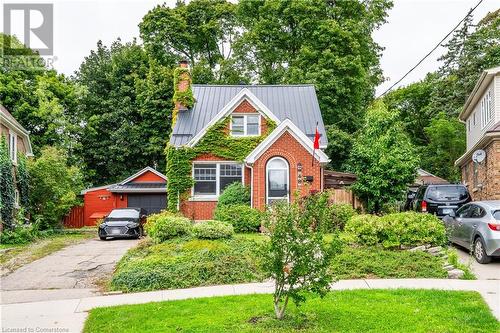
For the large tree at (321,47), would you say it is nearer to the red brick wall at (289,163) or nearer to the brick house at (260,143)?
the brick house at (260,143)

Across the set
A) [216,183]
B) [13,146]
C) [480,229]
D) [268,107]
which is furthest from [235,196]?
[13,146]

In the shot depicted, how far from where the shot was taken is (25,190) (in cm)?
2733

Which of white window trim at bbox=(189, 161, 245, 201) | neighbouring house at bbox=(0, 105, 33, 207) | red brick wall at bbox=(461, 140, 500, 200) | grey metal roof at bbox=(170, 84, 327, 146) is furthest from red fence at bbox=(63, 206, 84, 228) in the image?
red brick wall at bbox=(461, 140, 500, 200)

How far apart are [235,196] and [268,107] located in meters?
6.23

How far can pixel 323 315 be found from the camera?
8.45 meters

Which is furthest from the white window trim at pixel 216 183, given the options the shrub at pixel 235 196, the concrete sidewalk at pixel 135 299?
the concrete sidewalk at pixel 135 299

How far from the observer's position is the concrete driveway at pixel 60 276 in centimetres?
1159

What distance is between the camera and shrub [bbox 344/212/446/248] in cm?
1405

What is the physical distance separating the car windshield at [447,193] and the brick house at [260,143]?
4.69 metres

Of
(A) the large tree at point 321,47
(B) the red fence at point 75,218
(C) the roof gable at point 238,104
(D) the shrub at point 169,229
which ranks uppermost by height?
(A) the large tree at point 321,47

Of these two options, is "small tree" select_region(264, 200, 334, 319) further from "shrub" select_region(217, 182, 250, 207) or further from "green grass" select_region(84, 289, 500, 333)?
"shrub" select_region(217, 182, 250, 207)

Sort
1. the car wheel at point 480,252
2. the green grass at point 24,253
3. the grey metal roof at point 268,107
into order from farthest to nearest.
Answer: the grey metal roof at point 268,107 → the green grass at point 24,253 → the car wheel at point 480,252

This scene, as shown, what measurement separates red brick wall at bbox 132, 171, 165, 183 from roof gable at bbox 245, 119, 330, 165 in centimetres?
1547

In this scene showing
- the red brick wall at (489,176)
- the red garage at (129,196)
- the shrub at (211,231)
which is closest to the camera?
the shrub at (211,231)
